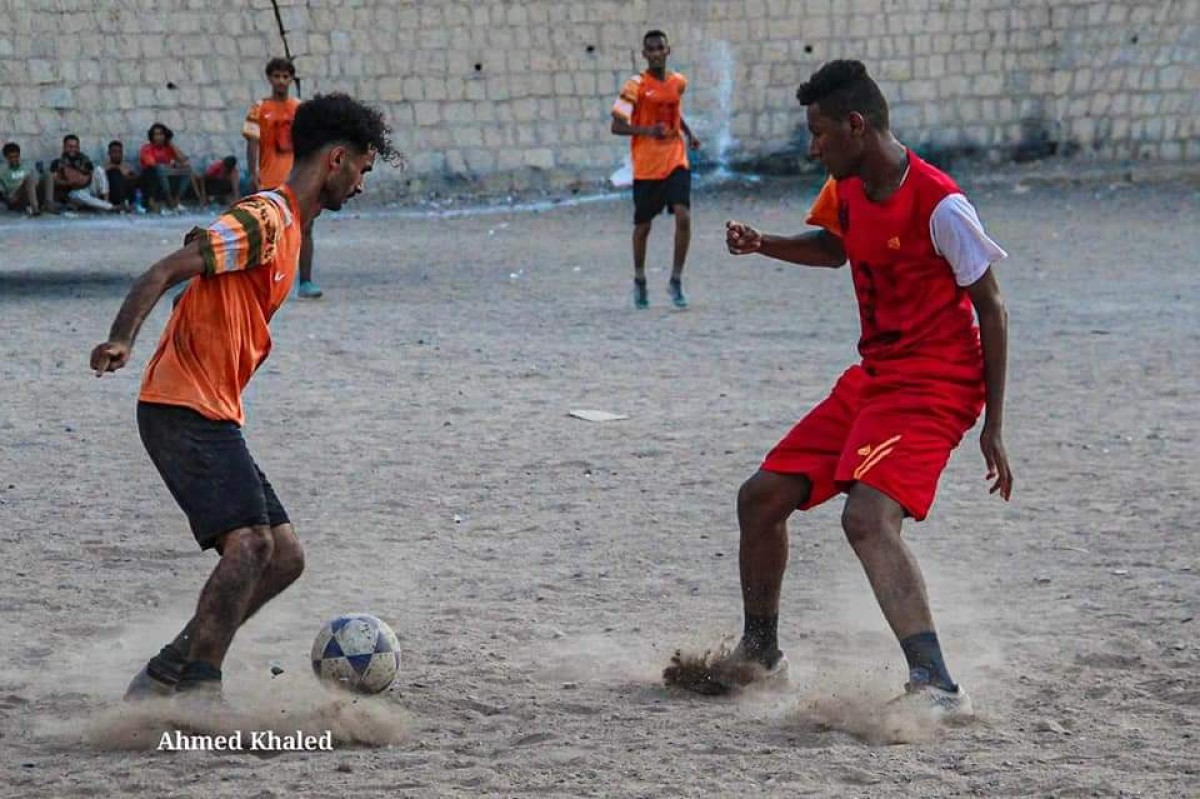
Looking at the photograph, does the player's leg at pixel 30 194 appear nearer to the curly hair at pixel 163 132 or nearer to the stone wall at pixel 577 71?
the stone wall at pixel 577 71

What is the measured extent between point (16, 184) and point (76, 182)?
744 millimetres

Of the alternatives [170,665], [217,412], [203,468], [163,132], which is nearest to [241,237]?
[217,412]

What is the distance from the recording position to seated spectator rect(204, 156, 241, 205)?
24.0 meters

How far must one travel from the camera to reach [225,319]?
455cm

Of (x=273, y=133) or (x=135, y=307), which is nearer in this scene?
(x=135, y=307)

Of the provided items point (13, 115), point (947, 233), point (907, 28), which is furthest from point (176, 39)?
point (947, 233)

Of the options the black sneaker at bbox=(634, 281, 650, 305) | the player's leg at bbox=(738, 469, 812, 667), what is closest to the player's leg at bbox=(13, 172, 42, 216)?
the black sneaker at bbox=(634, 281, 650, 305)

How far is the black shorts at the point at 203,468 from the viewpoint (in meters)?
4.52

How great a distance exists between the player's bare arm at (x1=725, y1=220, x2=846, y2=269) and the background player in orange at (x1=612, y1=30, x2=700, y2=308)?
784 centimetres

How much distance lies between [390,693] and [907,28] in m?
21.3

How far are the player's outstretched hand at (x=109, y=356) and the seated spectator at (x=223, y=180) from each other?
20.1 m

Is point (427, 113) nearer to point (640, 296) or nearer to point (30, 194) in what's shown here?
point (30, 194)

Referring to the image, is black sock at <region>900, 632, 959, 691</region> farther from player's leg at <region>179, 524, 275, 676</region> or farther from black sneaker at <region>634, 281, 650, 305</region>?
black sneaker at <region>634, 281, 650, 305</region>

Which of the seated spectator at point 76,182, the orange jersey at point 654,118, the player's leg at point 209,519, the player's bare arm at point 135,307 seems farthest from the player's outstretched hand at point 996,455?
the seated spectator at point 76,182
